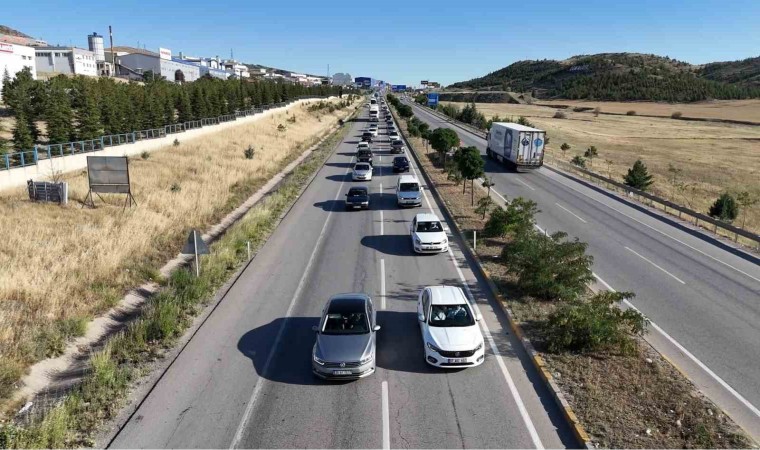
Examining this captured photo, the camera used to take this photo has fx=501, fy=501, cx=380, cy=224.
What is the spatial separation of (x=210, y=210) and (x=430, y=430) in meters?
20.5

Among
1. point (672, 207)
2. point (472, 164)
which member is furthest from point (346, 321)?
point (672, 207)

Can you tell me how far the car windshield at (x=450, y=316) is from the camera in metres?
12.1

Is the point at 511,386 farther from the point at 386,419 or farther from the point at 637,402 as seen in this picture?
the point at 386,419

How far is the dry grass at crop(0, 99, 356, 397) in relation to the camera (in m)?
13.0

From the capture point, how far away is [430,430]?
922cm

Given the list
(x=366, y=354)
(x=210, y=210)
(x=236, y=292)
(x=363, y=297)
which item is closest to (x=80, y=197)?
(x=210, y=210)

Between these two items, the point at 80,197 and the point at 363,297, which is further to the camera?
the point at 80,197

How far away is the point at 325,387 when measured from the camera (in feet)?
35.2

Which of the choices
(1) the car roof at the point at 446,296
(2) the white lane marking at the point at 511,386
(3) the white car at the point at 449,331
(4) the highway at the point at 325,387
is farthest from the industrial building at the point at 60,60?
(2) the white lane marking at the point at 511,386

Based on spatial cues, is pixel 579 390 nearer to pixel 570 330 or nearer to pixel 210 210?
pixel 570 330

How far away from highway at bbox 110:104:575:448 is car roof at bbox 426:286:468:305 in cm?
113

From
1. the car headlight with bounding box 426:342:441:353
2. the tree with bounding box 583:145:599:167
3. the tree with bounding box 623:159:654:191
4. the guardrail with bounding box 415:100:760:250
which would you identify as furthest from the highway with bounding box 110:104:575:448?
the tree with bounding box 583:145:599:167

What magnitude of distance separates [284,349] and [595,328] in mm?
7436

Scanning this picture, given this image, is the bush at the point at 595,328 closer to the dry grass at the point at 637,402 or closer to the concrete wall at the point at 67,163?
the dry grass at the point at 637,402
